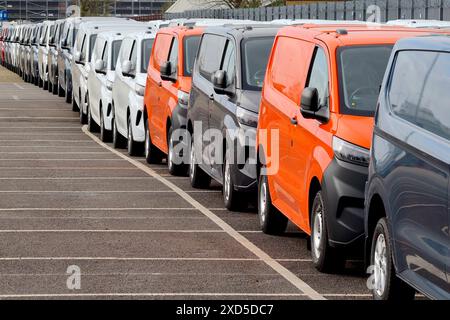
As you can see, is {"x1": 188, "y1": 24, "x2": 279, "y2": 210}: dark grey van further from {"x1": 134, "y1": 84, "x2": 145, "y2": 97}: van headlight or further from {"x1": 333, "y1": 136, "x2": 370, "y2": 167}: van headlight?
{"x1": 134, "y1": 84, "x2": 145, "y2": 97}: van headlight

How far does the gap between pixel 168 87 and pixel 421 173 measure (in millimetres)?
11544

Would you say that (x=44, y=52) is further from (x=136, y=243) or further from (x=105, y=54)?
(x=136, y=243)

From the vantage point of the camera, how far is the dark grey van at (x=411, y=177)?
8680mm

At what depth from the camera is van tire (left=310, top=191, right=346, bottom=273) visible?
1152 cm

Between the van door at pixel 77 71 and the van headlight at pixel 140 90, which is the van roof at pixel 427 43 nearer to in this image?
the van headlight at pixel 140 90

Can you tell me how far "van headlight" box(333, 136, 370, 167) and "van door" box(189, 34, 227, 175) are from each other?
5466 millimetres

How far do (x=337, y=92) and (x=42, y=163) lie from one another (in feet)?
34.6

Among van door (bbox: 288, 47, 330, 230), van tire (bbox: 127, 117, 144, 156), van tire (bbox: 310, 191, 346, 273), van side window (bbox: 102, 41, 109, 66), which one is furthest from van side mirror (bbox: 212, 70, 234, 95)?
van side window (bbox: 102, 41, 109, 66)

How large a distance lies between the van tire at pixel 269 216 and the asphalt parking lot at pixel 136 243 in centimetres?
15

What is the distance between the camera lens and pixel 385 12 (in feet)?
111

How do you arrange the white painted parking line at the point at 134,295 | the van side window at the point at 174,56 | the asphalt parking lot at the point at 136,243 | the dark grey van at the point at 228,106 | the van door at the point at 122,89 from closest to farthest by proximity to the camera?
1. the white painted parking line at the point at 134,295
2. the asphalt parking lot at the point at 136,243
3. the dark grey van at the point at 228,106
4. the van side window at the point at 174,56
5. the van door at the point at 122,89

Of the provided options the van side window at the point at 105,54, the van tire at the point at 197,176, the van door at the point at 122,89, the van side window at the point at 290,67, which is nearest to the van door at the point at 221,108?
the van tire at the point at 197,176

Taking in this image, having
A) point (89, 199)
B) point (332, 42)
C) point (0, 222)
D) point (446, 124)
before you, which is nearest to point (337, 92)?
point (332, 42)

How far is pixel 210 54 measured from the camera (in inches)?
698
